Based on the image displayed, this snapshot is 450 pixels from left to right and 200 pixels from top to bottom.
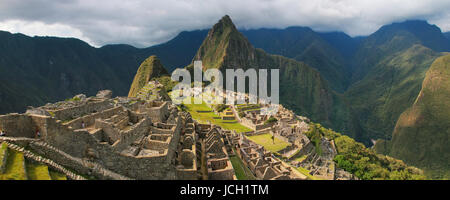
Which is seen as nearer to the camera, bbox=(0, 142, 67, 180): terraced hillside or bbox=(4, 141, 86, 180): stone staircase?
bbox=(0, 142, 67, 180): terraced hillside

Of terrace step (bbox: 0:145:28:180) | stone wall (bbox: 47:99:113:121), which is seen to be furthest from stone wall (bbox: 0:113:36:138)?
stone wall (bbox: 47:99:113:121)

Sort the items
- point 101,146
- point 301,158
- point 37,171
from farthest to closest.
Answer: point 301,158 < point 101,146 < point 37,171

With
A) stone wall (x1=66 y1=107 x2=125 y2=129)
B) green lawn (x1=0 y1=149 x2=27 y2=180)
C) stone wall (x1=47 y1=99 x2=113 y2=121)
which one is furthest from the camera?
stone wall (x1=47 y1=99 x2=113 y2=121)

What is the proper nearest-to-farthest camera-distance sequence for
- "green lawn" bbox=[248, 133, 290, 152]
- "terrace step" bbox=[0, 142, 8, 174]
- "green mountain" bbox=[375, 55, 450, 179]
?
"terrace step" bbox=[0, 142, 8, 174] → "green lawn" bbox=[248, 133, 290, 152] → "green mountain" bbox=[375, 55, 450, 179]

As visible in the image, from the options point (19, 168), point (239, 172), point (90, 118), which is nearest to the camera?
point (19, 168)

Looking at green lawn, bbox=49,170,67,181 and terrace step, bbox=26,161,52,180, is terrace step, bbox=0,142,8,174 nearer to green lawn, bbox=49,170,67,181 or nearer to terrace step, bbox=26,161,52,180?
terrace step, bbox=26,161,52,180

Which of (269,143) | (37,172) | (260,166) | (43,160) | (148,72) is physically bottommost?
(269,143)

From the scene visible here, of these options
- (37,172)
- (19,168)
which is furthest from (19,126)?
(19,168)

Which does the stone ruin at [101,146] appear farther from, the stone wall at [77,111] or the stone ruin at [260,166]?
the stone ruin at [260,166]

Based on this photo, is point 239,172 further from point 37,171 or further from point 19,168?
point 19,168
